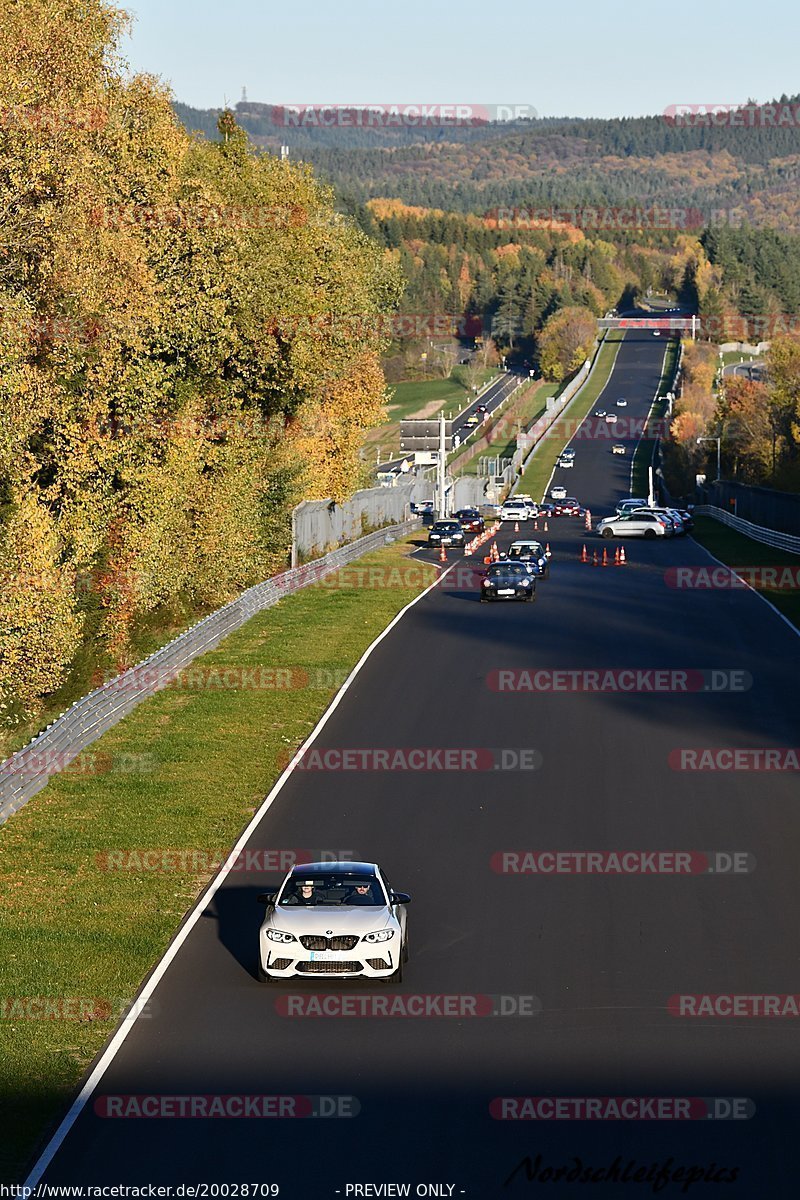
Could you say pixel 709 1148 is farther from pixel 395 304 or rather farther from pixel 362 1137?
pixel 395 304

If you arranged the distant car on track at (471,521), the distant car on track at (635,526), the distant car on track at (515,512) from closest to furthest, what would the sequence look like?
the distant car on track at (635,526), the distant car on track at (471,521), the distant car on track at (515,512)

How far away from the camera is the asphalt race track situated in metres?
12.5

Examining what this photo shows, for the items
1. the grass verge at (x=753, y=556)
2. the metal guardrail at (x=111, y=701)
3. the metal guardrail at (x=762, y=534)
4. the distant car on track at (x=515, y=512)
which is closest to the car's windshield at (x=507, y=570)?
the metal guardrail at (x=111, y=701)

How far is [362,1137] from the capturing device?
12.8 m

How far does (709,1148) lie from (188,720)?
21.5 metres

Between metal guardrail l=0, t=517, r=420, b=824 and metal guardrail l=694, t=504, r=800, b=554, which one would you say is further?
metal guardrail l=694, t=504, r=800, b=554

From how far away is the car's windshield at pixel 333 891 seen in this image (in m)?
17.0

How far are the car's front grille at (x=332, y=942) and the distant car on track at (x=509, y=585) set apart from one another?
33.5 m

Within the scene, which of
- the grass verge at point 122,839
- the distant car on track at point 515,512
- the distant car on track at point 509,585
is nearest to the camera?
the grass verge at point 122,839

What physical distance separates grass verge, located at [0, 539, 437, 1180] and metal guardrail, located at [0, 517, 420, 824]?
0.30 m

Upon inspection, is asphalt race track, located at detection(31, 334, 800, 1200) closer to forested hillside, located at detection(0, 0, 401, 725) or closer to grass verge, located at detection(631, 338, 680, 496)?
forested hillside, located at detection(0, 0, 401, 725)

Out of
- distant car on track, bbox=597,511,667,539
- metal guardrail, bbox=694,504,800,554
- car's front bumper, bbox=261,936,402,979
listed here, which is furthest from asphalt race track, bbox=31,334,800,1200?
distant car on track, bbox=597,511,667,539

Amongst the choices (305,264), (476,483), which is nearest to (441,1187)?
(305,264)

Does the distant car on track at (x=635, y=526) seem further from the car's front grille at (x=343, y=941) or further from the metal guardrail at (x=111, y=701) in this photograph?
→ the car's front grille at (x=343, y=941)
